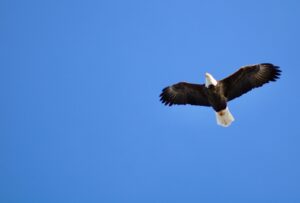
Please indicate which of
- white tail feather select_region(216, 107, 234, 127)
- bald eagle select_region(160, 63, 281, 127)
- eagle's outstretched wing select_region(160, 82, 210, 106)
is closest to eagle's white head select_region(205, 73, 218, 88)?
bald eagle select_region(160, 63, 281, 127)

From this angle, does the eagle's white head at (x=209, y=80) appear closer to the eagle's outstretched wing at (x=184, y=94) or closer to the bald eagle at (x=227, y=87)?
the bald eagle at (x=227, y=87)

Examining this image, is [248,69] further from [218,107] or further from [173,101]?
[173,101]

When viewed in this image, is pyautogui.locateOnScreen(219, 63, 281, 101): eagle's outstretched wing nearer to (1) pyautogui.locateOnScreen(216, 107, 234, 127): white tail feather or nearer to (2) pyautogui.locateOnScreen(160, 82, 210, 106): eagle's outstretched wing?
(1) pyautogui.locateOnScreen(216, 107, 234, 127): white tail feather

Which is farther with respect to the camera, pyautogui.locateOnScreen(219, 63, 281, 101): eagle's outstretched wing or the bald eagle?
pyautogui.locateOnScreen(219, 63, 281, 101): eagle's outstretched wing

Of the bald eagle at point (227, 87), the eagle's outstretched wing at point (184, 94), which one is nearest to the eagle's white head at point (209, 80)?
the bald eagle at point (227, 87)

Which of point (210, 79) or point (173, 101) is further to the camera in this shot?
point (173, 101)

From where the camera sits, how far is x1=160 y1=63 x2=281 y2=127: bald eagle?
522 inches

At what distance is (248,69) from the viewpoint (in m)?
13.4

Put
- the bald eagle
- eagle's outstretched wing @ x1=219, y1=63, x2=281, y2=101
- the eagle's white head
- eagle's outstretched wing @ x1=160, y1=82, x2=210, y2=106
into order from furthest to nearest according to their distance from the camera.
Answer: eagle's outstretched wing @ x1=160, y1=82, x2=210, y2=106 → eagle's outstretched wing @ x1=219, y1=63, x2=281, y2=101 → the bald eagle → the eagle's white head

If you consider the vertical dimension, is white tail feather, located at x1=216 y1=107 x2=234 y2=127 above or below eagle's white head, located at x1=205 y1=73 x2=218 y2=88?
below

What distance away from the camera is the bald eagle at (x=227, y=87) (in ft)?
43.5

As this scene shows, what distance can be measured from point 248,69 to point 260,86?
1.92ft

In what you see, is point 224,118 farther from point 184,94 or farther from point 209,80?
point 184,94

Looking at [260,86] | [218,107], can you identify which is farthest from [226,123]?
[260,86]
